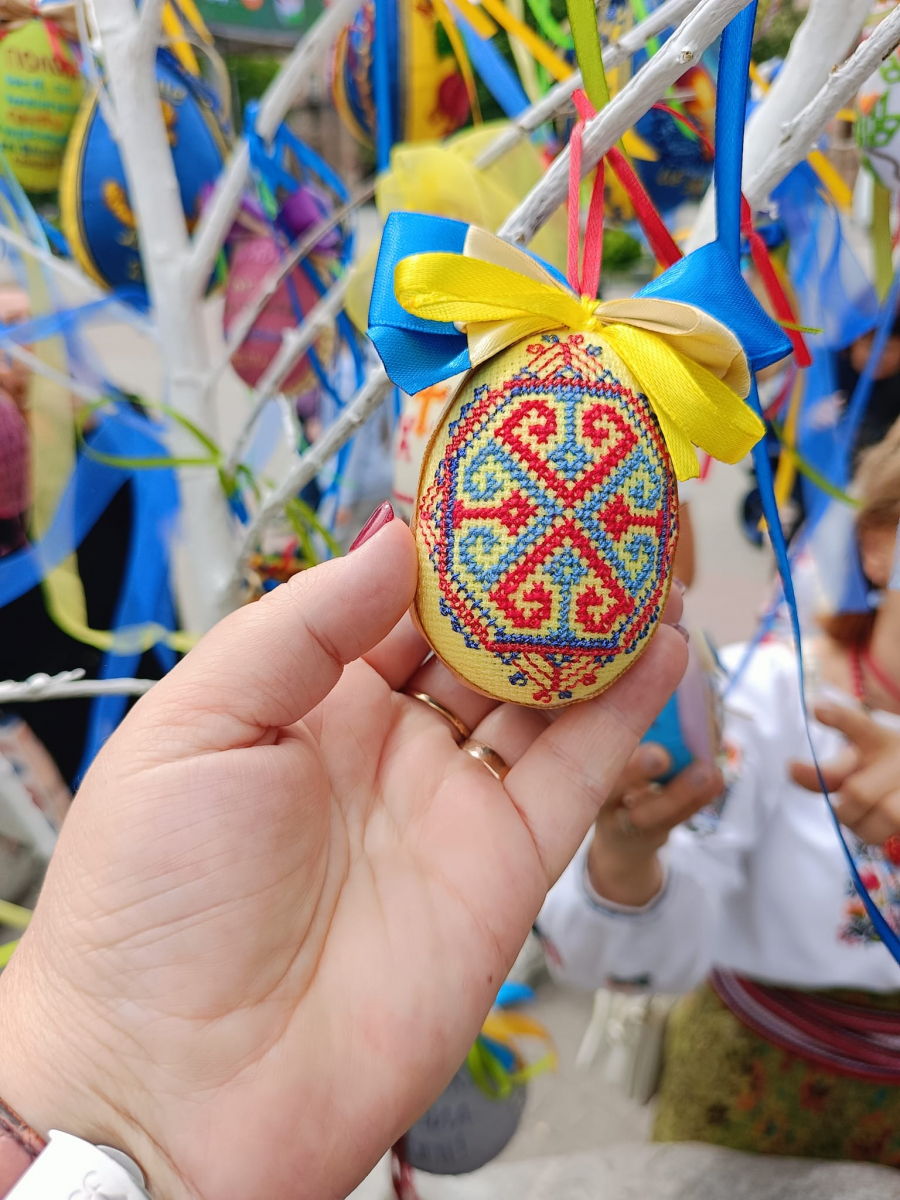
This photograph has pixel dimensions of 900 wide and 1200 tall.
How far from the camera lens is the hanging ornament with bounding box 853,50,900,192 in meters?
0.55

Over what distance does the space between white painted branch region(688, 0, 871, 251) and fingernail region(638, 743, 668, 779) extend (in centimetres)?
39

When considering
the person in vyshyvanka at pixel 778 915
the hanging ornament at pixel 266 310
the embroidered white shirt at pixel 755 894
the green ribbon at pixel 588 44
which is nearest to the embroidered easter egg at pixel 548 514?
the green ribbon at pixel 588 44

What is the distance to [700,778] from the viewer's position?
61 cm

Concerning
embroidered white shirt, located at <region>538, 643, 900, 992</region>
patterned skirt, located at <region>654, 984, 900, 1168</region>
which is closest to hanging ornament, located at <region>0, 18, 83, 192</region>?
embroidered white shirt, located at <region>538, 643, 900, 992</region>

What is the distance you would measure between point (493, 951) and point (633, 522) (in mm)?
274

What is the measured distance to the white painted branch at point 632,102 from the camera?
33 centimetres

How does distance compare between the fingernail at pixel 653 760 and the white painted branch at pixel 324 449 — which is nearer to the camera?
the white painted branch at pixel 324 449

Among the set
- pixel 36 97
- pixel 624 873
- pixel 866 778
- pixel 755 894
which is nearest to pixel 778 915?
pixel 755 894

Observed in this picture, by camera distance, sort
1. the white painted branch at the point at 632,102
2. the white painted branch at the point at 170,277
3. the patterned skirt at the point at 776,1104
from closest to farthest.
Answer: the white painted branch at the point at 632,102, the white painted branch at the point at 170,277, the patterned skirt at the point at 776,1104

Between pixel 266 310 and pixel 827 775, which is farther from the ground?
pixel 266 310

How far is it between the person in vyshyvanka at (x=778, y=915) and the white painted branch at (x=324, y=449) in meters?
0.38

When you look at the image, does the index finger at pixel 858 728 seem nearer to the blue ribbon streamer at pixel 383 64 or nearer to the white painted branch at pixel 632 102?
the white painted branch at pixel 632 102

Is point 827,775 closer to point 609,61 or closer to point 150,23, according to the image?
point 609,61

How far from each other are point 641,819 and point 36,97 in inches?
36.2
